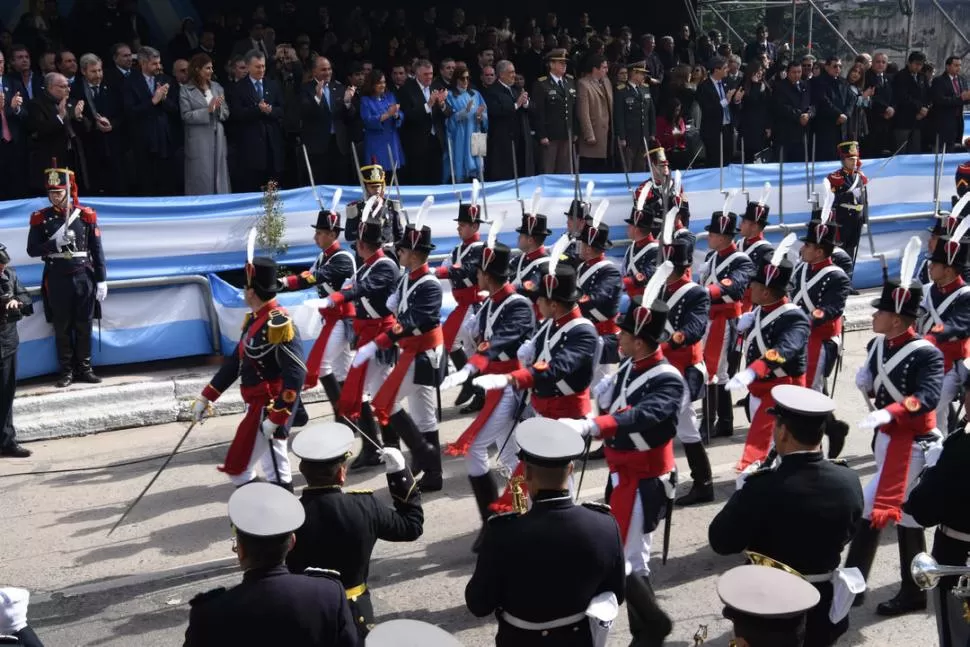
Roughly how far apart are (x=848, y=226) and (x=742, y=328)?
6.40 meters

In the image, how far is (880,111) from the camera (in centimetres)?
1767

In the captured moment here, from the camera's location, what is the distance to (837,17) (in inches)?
832

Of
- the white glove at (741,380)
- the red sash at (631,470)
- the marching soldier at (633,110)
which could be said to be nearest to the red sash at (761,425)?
the white glove at (741,380)

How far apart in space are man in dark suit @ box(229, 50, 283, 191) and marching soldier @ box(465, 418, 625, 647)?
8.60m

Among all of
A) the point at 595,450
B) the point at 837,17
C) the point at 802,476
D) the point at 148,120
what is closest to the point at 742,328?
the point at 595,450

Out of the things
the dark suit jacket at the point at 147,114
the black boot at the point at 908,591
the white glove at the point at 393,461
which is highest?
the dark suit jacket at the point at 147,114

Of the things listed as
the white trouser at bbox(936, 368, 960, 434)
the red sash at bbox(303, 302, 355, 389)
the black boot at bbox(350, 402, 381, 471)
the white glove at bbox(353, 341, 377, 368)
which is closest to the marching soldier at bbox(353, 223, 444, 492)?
the white glove at bbox(353, 341, 377, 368)

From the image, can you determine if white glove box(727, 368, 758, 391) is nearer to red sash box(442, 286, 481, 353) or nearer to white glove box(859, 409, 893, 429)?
white glove box(859, 409, 893, 429)

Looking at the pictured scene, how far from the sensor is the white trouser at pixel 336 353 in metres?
9.60

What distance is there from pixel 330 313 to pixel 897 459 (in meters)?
4.75

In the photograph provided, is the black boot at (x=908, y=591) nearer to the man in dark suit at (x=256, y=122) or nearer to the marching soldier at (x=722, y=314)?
the marching soldier at (x=722, y=314)

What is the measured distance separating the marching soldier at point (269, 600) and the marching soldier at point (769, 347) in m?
3.91

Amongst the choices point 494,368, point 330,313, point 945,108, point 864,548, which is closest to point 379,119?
point 330,313

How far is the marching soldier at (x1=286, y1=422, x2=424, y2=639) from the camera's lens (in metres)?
4.62
